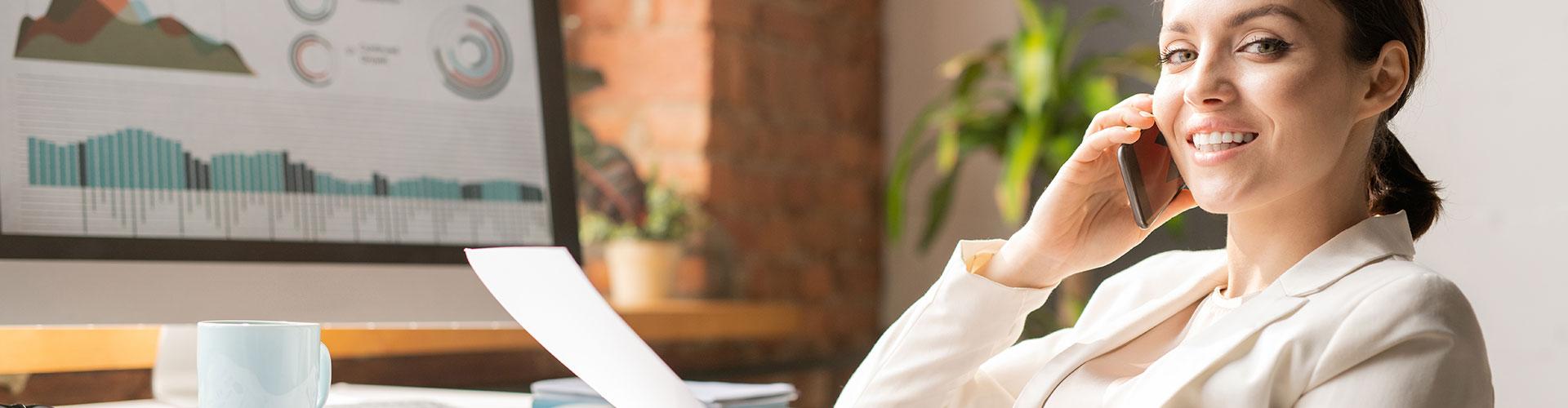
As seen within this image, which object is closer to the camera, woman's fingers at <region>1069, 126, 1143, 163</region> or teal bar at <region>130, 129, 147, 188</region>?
woman's fingers at <region>1069, 126, 1143, 163</region>

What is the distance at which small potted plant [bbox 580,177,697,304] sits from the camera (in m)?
2.35

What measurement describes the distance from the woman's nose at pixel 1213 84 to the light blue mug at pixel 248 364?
56cm

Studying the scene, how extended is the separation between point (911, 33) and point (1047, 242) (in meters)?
2.03

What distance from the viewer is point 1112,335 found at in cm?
89

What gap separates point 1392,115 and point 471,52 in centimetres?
76

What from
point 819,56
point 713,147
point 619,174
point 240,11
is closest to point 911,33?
point 819,56

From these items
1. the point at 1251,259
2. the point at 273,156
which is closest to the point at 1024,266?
the point at 1251,259

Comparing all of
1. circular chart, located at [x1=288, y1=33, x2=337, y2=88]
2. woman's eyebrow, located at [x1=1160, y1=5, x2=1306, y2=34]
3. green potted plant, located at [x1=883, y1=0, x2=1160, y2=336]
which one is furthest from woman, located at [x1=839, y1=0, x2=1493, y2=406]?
green potted plant, located at [x1=883, y1=0, x2=1160, y2=336]

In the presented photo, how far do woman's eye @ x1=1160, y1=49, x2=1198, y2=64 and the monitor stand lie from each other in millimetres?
832

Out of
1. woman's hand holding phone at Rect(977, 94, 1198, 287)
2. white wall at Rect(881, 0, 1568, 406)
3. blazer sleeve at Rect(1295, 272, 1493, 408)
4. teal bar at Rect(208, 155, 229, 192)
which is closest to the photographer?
blazer sleeve at Rect(1295, 272, 1493, 408)

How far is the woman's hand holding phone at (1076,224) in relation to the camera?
93 cm

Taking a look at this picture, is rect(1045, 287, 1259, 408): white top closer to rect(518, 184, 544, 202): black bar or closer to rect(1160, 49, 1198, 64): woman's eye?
rect(1160, 49, 1198, 64): woman's eye

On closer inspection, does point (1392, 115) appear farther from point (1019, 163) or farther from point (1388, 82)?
point (1019, 163)

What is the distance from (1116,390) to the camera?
2.71 ft
